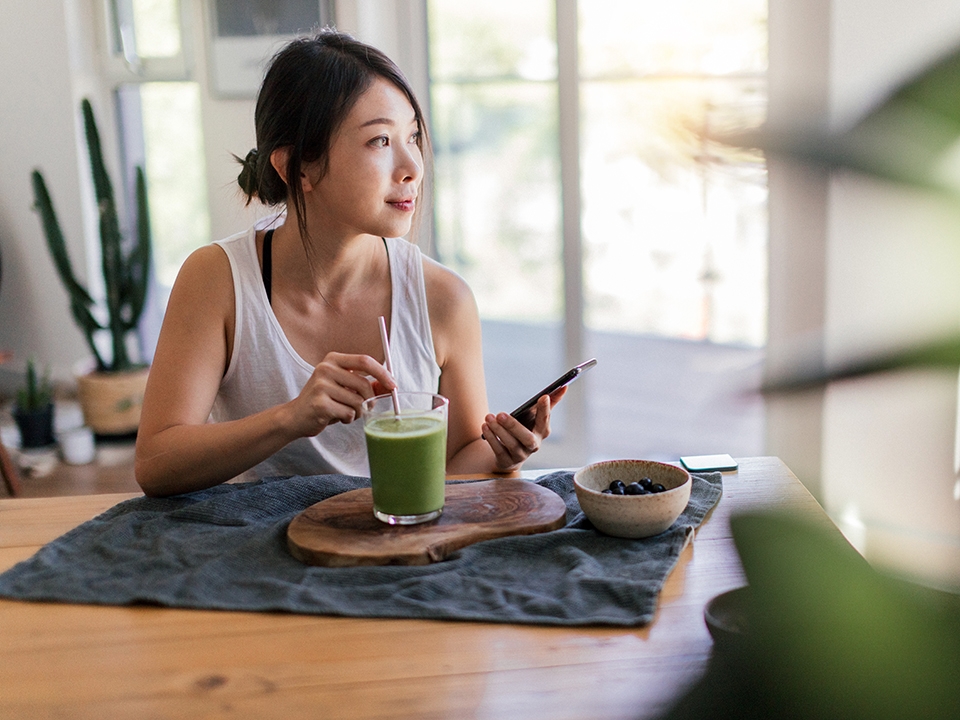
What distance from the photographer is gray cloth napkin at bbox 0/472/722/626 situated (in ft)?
2.90

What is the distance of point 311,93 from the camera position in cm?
150

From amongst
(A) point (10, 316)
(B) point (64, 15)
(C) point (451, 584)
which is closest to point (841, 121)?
(C) point (451, 584)

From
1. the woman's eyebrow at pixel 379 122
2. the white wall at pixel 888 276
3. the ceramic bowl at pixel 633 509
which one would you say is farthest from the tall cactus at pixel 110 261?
the white wall at pixel 888 276

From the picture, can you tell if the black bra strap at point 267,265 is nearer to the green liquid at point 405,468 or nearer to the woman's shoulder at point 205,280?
the woman's shoulder at point 205,280

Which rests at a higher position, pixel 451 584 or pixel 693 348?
pixel 451 584

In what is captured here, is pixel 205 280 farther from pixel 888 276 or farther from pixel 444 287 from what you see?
pixel 888 276

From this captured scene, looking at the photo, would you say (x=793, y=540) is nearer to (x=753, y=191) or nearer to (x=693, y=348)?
(x=753, y=191)

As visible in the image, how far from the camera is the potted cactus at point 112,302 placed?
361cm

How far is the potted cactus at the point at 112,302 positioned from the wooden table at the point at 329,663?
289cm

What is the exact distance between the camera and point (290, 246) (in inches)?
63.7

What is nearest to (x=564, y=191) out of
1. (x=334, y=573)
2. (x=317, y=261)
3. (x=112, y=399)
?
(x=317, y=261)

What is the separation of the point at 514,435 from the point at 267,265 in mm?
567

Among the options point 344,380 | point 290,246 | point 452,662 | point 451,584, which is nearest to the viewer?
point 452,662

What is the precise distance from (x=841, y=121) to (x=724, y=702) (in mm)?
162
